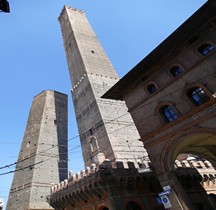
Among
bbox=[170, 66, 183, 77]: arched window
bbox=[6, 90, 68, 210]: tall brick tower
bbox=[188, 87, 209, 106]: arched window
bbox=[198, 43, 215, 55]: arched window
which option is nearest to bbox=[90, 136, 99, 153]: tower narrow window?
bbox=[6, 90, 68, 210]: tall brick tower

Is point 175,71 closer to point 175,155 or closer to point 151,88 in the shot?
point 151,88

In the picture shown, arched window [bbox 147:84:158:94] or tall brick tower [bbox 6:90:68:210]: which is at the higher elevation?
tall brick tower [bbox 6:90:68:210]

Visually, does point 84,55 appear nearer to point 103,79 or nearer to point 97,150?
point 103,79

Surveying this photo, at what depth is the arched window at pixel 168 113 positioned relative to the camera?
1276 cm

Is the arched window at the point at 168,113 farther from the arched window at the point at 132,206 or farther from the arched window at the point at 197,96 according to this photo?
the arched window at the point at 132,206

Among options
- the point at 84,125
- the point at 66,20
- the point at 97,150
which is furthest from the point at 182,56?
the point at 66,20

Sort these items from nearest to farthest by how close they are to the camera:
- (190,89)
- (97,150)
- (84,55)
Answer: (190,89) → (97,150) → (84,55)

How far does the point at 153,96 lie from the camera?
14.0m

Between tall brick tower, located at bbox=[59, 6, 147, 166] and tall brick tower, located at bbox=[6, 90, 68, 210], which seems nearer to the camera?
tall brick tower, located at bbox=[59, 6, 147, 166]

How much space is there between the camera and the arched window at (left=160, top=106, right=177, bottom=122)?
12.8 m

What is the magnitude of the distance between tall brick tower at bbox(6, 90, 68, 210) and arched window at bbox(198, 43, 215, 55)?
16.2 m

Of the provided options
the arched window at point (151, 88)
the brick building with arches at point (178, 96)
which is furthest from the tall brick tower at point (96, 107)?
the arched window at point (151, 88)

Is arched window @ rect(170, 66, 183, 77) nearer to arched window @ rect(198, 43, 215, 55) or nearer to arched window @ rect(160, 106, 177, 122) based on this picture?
arched window @ rect(198, 43, 215, 55)

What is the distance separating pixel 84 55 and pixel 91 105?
1130 centimetres
